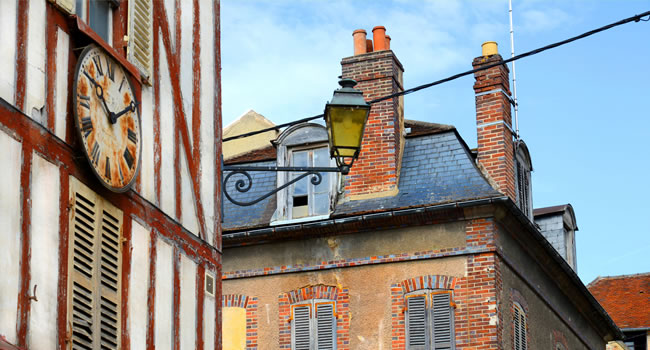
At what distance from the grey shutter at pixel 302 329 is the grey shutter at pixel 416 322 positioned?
1465 millimetres

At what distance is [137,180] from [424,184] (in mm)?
9370

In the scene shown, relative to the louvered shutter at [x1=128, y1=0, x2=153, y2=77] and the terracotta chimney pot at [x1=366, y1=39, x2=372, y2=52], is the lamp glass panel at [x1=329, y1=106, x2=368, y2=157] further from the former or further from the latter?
the terracotta chimney pot at [x1=366, y1=39, x2=372, y2=52]

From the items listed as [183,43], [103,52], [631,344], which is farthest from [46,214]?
[631,344]

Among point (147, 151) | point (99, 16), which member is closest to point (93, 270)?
point (147, 151)

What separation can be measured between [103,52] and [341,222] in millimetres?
9361

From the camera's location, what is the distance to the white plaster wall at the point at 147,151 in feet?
34.2

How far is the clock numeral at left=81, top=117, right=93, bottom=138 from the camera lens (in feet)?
31.2

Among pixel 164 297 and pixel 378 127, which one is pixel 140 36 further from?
pixel 378 127

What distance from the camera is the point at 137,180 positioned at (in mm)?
10336

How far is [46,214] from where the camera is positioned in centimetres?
902

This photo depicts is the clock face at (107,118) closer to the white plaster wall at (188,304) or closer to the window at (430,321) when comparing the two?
the white plaster wall at (188,304)

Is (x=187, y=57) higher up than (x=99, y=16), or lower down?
higher up

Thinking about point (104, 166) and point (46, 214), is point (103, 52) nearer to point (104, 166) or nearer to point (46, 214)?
point (104, 166)

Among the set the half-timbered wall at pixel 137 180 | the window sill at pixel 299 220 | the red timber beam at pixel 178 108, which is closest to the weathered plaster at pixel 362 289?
the window sill at pixel 299 220
